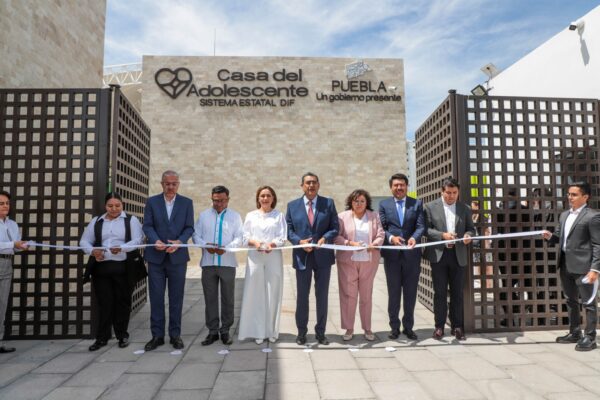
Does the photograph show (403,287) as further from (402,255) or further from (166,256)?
(166,256)

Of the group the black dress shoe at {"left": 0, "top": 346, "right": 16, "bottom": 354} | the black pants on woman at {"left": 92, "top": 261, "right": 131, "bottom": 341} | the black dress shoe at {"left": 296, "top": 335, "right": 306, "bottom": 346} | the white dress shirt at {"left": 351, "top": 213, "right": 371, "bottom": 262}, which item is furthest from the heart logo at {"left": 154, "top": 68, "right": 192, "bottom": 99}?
the black dress shoe at {"left": 296, "top": 335, "right": 306, "bottom": 346}

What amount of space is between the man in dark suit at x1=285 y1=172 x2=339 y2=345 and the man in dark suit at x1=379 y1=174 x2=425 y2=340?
673 millimetres

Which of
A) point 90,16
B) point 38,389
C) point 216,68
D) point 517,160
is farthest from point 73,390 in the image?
point 216,68

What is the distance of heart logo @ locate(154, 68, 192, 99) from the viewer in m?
13.7

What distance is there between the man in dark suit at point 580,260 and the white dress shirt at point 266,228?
2.94m

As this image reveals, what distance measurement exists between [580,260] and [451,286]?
51.0 inches

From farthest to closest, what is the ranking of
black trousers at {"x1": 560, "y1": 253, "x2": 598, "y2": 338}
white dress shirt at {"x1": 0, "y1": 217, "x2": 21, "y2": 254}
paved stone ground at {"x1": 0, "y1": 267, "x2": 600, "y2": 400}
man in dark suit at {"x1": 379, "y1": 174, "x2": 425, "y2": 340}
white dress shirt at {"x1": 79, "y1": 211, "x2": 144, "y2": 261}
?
man in dark suit at {"x1": 379, "y1": 174, "x2": 425, "y2": 340}, white dress shirt at {"x1": 79, "y1": 211, "x2": 144, "y2": 261}, black trousers at {"x1": 560, "y1": 253, "x2": 598, "y2": 338}, white dress shirt at {"x1": 0, "y1": 217, "x2": 21, "y2": 254}, paved stone ground at {"x1": 0, "y1": 267, "x2": 600, "y2": 400}

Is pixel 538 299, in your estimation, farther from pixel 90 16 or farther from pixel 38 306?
pixel 90 16

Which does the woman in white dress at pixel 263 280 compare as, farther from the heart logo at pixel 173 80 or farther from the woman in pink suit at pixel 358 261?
the heart logo at pixel 173 80

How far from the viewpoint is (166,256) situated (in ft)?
13.3

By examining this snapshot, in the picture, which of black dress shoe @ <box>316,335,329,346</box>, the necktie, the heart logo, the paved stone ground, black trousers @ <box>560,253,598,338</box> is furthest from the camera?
the heart logo

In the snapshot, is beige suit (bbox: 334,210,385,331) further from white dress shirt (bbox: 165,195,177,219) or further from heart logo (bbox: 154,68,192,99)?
heart logo (bbox: 154,68,192,99)

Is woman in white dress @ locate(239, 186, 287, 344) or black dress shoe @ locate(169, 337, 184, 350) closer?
black dress shoe @ locate(169, 337, 184, 350)

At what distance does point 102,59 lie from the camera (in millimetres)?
9062
